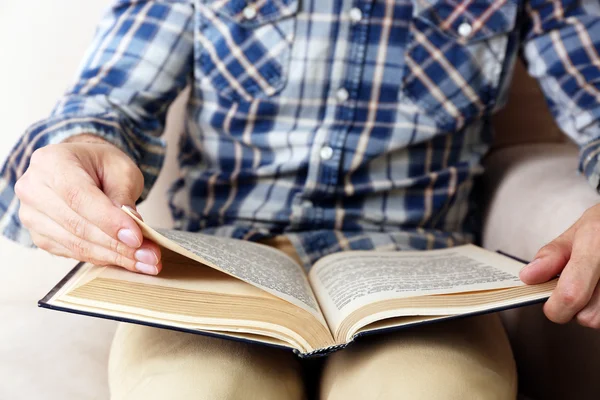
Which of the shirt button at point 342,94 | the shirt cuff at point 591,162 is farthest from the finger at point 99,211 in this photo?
the shirt cuff at point 591,162

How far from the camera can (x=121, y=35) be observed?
742 mm

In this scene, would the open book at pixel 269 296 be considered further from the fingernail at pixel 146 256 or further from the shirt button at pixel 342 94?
the shirt button at pixel 342 94

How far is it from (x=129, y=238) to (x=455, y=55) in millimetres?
483

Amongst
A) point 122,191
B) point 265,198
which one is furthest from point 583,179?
point 122,191

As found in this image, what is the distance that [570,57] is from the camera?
0.77 meters

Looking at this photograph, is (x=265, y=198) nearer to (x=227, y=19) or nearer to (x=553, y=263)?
(x=227, y=19)

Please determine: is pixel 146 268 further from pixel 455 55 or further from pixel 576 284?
pixel 455 55

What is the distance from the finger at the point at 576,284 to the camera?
0.48 m

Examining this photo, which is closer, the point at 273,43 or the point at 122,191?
the point at 122,191

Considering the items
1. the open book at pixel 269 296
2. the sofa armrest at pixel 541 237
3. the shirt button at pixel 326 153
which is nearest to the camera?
the open book at pixel 269 296

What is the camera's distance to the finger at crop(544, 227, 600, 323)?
48cm

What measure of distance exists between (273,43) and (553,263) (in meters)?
0.42

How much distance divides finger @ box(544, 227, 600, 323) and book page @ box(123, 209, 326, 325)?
0.17 m

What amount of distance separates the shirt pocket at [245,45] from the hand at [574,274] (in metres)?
0.38
